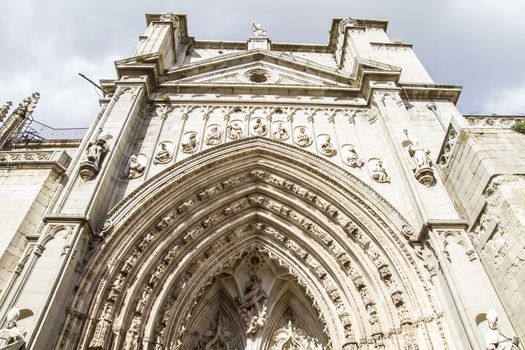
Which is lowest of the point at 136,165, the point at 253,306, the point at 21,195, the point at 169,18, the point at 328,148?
the point at 253,306

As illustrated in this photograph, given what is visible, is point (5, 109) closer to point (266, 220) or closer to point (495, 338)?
point (266, 220)

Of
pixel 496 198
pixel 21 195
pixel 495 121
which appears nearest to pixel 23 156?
pixel 21 195

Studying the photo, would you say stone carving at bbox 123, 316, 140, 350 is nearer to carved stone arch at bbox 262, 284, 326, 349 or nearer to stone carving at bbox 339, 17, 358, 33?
carved stone arch at bbox 262, 284, 326, 349

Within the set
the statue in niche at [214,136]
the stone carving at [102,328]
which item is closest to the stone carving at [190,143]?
the statue in niche at [214,136]

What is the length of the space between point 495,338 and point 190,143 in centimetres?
753

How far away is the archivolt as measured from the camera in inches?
269

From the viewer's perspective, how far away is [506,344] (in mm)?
5230

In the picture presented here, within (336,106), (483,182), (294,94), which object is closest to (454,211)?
(483,182)

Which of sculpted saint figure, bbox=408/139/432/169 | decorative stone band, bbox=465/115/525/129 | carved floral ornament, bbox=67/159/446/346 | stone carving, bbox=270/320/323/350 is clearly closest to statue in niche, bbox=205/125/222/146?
carved floral ornament, bbox=67/159/446/346

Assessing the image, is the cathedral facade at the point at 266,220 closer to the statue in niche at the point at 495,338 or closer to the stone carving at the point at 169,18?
the statue in niche at the point at 495,338

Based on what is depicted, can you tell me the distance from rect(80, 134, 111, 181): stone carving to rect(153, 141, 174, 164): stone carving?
1.20m

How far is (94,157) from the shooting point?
8078 millimetres

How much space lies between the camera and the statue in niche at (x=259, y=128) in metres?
10.1

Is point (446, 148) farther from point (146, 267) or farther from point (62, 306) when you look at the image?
point (62, 306)
